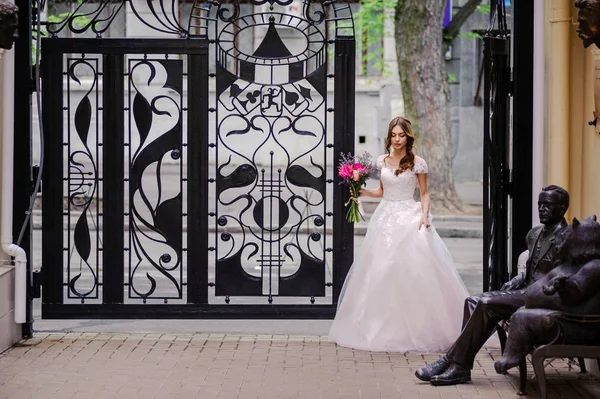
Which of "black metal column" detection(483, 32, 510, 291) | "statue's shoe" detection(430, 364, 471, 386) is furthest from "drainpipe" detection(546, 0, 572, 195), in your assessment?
"statue's shoe" detection(430, 364, 471, 386)

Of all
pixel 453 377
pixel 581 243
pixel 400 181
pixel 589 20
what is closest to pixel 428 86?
pixel 400 181

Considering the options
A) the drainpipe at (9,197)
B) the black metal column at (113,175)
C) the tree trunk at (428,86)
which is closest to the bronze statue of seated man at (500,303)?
the black metal column at (113,175)

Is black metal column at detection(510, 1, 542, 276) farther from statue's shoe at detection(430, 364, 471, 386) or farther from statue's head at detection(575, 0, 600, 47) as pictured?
statue's head at detection(575, 0, 600, 47)

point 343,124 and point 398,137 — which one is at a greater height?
point 343,124

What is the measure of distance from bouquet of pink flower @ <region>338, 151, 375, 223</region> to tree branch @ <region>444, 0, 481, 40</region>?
49.6ft

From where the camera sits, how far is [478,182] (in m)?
29.2

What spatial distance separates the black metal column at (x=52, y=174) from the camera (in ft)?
31.7

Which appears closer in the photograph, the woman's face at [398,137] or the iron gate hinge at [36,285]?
the woman's face at [398,137]

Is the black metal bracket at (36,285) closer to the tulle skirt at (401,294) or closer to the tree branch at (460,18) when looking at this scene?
the tulle skirt at (401,294)

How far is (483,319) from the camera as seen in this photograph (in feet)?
25.0

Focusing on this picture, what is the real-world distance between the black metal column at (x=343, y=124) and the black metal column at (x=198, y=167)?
1.16 meters

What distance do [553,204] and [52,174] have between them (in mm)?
4547

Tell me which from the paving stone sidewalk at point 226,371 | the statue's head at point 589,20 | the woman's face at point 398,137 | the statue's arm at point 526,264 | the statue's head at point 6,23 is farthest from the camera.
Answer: the woman's face at point 398,137

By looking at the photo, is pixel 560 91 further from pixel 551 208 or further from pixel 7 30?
pixel 7 30
